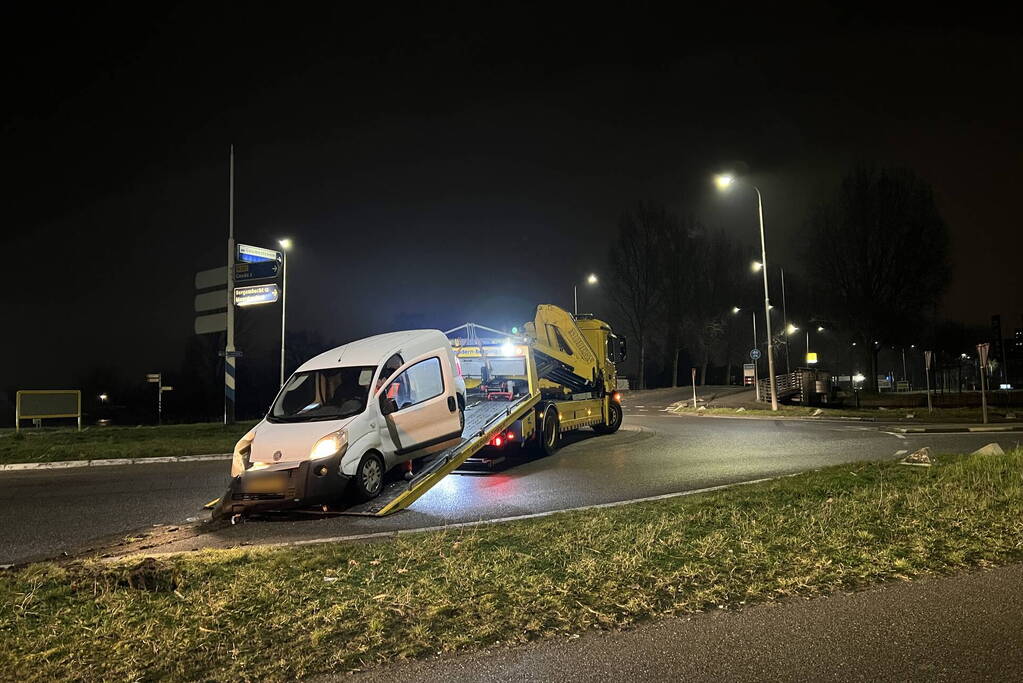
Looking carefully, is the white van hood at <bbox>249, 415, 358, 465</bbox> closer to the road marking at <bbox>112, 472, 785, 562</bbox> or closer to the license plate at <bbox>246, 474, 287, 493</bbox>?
the license plate at <bbox>246, 474, 287, 493</bbox>

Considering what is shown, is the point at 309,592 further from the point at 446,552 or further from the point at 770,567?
the point at 770,567

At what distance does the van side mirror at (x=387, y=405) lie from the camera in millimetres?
9711

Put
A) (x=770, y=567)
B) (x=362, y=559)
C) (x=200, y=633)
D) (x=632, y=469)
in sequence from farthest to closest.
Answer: (x=632, y=469) → (x=362, y=559) → (x=770, y=567) → (x=200, y=633)

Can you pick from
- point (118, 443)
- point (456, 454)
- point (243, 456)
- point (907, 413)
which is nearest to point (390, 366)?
point (456, 454)

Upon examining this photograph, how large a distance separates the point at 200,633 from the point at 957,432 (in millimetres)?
20070

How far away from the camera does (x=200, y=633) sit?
4324 millimetres

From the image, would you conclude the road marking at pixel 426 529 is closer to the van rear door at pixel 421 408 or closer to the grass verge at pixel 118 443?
the van rear door at pixel 421 408

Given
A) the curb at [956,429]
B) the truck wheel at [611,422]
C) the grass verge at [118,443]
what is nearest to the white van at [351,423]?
the grass verge at [118,443]

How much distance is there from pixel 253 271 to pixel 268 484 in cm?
1490

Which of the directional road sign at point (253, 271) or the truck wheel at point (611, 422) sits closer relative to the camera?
the truck wheel at point (611, 422)

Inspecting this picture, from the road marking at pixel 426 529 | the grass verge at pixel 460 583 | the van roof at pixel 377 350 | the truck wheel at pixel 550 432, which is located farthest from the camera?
the truck wheel at pixel 550 432

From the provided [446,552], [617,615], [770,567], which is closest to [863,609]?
[770,567]

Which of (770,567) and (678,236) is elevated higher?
(678,236)

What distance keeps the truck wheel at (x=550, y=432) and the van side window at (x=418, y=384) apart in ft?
12.8
